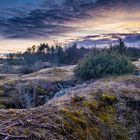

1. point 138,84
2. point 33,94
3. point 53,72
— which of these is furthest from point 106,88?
point 53,72

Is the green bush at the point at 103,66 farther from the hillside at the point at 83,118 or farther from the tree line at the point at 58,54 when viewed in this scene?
the tree line at the point at 58,54

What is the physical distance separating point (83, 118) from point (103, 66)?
16.0 m

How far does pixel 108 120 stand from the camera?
417 inches

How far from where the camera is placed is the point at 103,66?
83.1ft

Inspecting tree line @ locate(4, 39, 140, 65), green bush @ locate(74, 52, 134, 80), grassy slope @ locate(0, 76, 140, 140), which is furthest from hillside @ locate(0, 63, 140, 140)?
tree line @ locate(4, 39, 140, 65)

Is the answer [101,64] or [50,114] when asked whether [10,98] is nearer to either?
[101,64]

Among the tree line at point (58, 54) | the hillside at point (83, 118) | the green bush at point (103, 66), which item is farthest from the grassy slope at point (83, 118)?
the tree line at point (58, 54)

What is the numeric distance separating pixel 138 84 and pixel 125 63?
944cm

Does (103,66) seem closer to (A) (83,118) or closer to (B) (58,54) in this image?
(A) (83,118)

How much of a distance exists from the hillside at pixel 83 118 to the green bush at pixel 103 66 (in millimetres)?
10507

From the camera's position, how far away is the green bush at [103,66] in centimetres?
2508

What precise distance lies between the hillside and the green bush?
1051 centimetres

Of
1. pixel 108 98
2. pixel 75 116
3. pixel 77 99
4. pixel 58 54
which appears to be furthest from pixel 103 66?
pixel 58 54

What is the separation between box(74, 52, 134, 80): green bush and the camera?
25078mm
